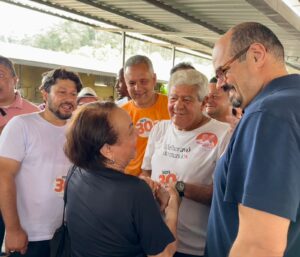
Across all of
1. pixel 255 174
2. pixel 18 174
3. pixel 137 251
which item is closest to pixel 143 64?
pixel 18 174

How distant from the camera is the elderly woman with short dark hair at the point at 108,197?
122cm

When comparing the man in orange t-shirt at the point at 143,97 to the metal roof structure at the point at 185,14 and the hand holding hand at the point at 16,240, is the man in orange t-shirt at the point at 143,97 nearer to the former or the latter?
the hand holding hand at the point at 16,240

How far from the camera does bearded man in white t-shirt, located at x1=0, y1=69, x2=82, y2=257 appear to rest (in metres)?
1.83

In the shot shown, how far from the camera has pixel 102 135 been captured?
4.24 ft

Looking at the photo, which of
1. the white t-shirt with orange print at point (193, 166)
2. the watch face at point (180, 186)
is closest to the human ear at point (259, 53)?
the white t-shirt with orange print at point (193, 166)

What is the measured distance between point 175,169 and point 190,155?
12 cm

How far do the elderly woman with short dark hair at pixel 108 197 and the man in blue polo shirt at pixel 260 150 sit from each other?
29cm

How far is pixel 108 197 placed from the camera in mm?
1226

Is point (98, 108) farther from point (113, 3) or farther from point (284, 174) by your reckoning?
point (113, 3)

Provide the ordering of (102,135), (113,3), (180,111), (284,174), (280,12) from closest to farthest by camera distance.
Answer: (284,174) → (102,135) → (180,111) → (280,12) → (113,3)

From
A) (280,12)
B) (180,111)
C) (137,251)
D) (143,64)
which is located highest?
(280,12)

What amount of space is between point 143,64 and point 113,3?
273cm

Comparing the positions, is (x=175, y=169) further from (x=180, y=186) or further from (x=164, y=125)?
(x=164, y=125)

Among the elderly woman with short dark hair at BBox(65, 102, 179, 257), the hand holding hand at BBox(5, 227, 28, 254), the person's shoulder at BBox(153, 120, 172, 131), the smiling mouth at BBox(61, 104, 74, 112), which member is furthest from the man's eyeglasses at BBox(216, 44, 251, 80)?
the hand holding hand at BBox(5, 227, 28, 254)
